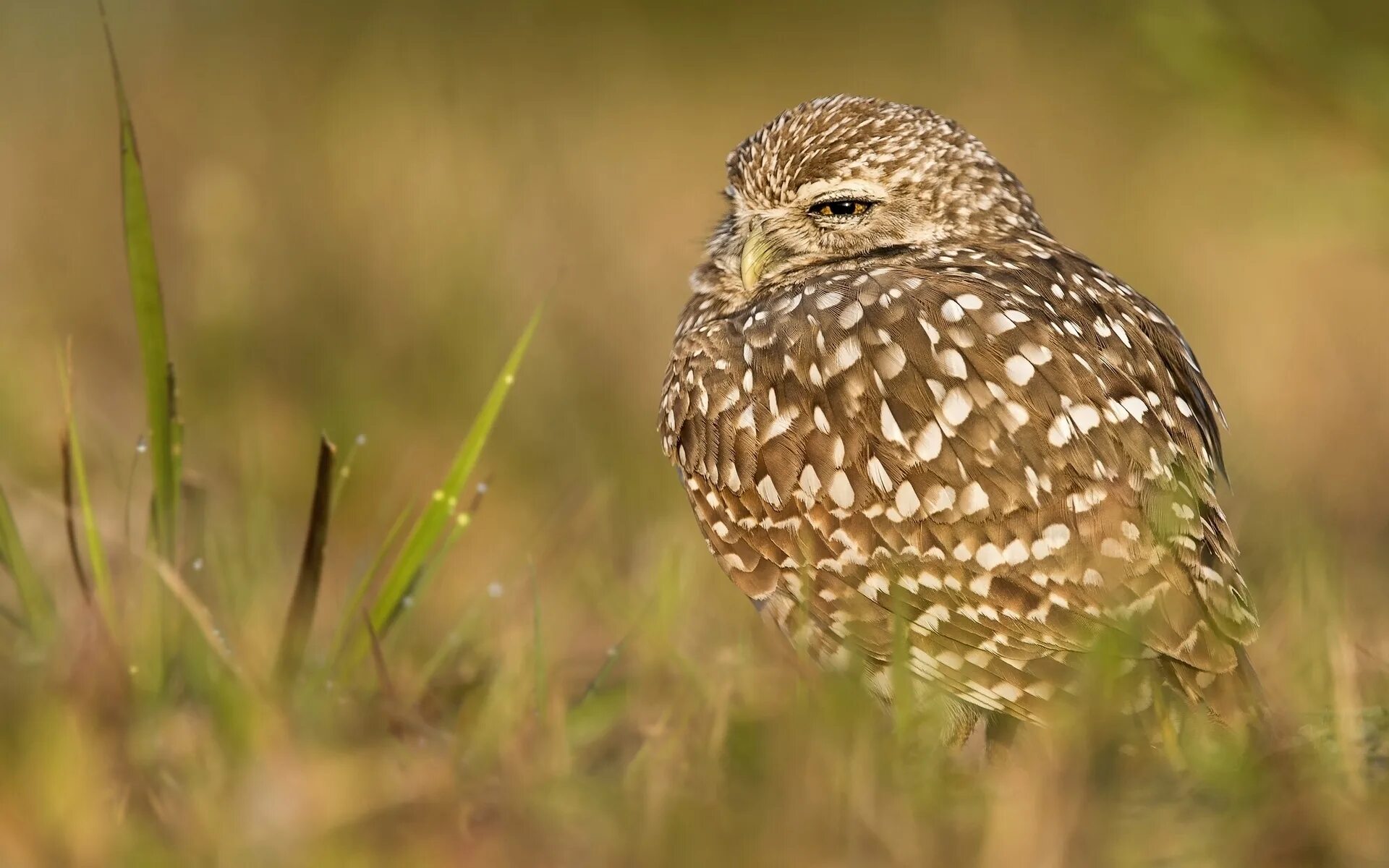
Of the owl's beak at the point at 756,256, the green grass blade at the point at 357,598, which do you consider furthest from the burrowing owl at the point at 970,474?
the green grass blade at the point at 357,598

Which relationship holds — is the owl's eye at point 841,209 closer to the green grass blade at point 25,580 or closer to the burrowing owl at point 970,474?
the burrowing owl at point 970,474

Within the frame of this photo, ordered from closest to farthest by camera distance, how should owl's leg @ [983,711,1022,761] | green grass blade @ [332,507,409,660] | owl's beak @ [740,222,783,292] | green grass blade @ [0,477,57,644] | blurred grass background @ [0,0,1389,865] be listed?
blurred grass background @ [0,0,1389,865] < green grass blade @ [0,477,57,644] < green grass blade @ [332,507,409,660] < owl's leg @ [983,711,1022,761] < owl's beak @ [740,222,783,292]

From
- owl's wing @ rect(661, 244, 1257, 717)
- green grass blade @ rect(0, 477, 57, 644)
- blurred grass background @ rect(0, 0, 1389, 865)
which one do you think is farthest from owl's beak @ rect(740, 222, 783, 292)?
green grass blade @ rect(0, 477, 57, 644)

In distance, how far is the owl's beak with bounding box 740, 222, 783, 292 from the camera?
159 inches

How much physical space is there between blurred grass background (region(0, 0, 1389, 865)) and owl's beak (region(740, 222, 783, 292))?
0.84 meters

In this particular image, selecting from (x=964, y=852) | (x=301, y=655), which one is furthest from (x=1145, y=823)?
(x=301, y=655)

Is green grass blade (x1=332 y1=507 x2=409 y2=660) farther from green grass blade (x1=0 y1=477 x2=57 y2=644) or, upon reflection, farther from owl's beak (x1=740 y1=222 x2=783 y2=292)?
owl's beak (x1=740 y1=222 x2=783 y2=292)

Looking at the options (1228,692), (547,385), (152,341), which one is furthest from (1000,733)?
(547,385)

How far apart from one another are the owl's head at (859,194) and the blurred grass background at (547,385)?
0.80m

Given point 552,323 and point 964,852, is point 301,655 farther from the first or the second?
point 552,323

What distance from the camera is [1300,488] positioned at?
5234 mm

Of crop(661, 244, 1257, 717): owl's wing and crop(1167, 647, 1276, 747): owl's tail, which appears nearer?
crop(1167, 647, 1276, 747): owl's tail

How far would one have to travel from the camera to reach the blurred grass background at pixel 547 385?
2.42 meters

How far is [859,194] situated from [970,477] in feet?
3.81
